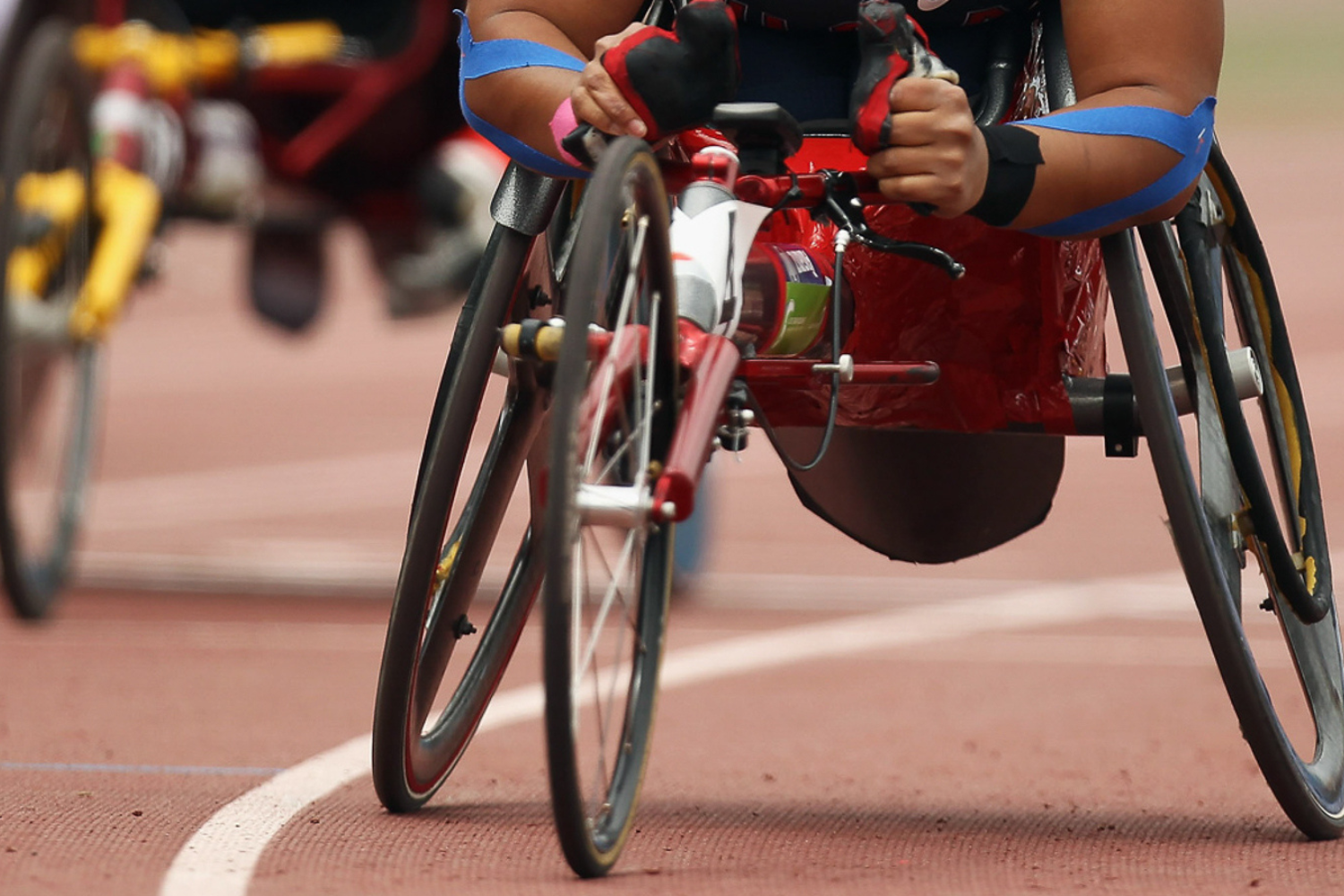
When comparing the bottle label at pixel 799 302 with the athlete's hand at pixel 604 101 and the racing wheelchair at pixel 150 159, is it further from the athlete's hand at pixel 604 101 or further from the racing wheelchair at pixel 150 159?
the racing wheelchair at pixel 150 159

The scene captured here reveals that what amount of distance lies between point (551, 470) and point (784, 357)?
0.88 meters

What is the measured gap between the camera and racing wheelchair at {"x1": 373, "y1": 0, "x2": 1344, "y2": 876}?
3.46 metres

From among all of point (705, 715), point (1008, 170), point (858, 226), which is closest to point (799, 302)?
point (858, 226)

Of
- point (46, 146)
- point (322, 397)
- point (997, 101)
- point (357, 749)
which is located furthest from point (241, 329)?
point (997, 101)

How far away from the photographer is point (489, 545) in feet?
13.9

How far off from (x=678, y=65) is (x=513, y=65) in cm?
45

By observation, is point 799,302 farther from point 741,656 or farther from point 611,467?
point 741,656

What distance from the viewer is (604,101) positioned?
3.62 metres

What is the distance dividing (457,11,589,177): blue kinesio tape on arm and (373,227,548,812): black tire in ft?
0.41

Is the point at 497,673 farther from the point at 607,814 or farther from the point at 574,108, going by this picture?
the point at 574,108

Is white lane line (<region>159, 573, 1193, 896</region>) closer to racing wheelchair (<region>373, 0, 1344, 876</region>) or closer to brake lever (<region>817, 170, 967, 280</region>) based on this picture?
racing wheelchair (<region>373, 0, 1344, 876</region>)

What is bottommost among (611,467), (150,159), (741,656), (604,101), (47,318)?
(741,656)

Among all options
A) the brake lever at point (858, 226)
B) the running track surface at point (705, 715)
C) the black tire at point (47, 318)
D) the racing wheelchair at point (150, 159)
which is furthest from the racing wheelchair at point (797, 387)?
the racing wheelchair at point (150, 159)

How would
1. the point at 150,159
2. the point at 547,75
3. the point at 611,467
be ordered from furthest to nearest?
the point at 150,159 → the point at 547,75 → the point at 611,467
